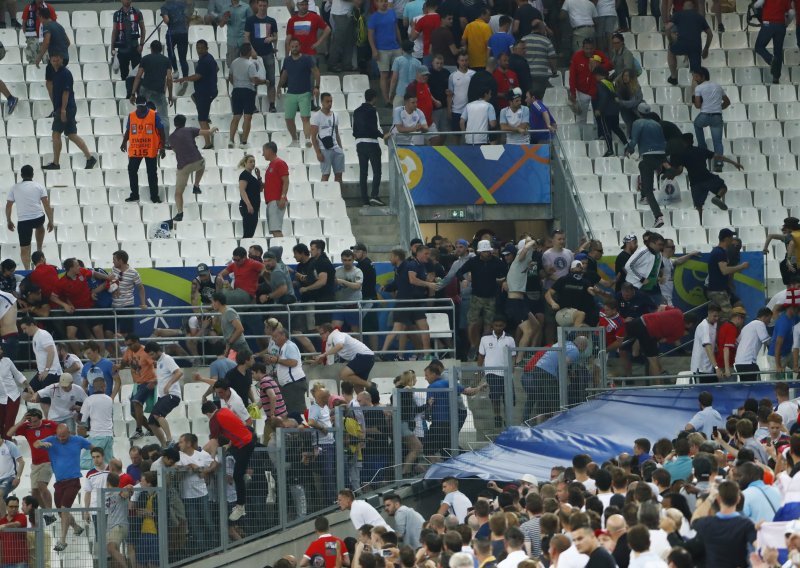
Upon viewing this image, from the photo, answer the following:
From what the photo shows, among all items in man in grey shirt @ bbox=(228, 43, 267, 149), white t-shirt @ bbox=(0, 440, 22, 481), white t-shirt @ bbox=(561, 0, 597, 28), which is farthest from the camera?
white t-shirt @ bbox=(561, 0, 597, 28)

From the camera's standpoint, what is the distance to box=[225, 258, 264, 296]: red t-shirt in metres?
21.6

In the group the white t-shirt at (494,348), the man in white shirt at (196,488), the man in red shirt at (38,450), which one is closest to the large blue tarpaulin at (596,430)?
the white t-shirt at (494,348)

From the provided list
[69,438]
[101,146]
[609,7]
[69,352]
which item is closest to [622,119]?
[609,7]

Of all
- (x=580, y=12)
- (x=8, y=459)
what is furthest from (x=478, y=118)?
(x=8, y=459)

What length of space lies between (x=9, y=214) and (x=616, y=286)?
24.4 feet

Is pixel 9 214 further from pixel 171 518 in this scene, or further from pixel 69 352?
pixel 171 518

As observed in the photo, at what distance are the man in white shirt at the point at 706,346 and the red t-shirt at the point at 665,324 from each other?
61 centimetres

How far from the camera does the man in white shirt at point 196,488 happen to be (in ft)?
56.9


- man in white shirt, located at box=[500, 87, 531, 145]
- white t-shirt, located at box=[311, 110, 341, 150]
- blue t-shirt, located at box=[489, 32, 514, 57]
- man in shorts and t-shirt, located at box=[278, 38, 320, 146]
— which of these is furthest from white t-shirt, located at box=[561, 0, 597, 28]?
white t-shirt, located at box=[311, 110, 341, 150]

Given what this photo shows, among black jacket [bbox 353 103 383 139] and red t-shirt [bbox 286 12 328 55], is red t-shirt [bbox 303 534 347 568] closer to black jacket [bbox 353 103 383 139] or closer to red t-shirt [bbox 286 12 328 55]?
black jacket [bbox 353 103 383 139]

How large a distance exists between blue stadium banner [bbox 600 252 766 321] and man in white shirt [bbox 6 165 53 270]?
6799 mm

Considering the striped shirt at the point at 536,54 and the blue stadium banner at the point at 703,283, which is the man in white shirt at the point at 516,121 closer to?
the striped shirt at the point at 536,54

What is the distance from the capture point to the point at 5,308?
20547 millimetres

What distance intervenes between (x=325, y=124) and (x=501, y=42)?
306 cm
